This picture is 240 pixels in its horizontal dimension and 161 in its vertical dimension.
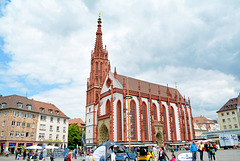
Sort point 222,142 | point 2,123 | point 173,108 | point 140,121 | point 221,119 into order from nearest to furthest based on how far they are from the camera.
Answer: point 222,142 → point 140,121 → point 2,123 → point 173,108 → point 221,119

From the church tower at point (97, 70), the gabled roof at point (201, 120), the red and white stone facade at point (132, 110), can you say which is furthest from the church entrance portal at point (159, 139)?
the gabled roof at point (201, 120)

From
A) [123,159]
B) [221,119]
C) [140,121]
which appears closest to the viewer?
[123,159]

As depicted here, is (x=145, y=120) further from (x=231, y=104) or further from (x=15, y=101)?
(x=231, y=104)

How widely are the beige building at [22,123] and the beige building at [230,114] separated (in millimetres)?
52776

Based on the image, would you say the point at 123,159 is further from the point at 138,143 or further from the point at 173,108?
the point at 173,108

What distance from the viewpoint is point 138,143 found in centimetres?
3725

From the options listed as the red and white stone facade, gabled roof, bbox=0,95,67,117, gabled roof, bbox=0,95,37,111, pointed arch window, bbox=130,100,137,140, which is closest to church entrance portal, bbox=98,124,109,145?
the red and white stone facade

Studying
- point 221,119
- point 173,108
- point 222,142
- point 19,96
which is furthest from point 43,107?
point 221,119

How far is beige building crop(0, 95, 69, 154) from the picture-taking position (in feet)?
139

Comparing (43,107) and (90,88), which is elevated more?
A: (90,88)

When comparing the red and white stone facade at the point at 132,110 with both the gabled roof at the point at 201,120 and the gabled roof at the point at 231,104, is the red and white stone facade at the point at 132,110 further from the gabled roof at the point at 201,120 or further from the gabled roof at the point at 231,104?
the gabled roof at the point at 201,120

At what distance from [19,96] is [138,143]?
33.4 m

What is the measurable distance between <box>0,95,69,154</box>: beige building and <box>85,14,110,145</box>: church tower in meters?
9.61

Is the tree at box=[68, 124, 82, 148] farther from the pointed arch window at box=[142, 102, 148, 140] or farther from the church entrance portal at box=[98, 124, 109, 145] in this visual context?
the pointed arch window at box=[142, 102, 148, 140]
